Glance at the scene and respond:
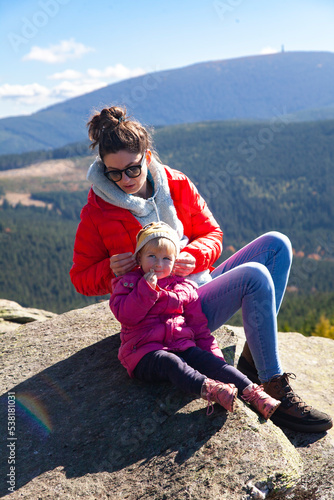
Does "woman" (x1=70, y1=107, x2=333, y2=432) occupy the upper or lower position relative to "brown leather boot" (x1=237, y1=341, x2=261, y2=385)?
upper

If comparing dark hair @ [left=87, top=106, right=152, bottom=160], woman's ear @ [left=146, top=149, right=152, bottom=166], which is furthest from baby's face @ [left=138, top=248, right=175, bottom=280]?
woman's ear @ [left=146, top=149, right=152, bottom=166]

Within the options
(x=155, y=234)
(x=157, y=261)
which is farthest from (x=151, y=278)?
(x=155, y=234)

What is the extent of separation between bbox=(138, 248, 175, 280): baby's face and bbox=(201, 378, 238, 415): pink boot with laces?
3.29ft

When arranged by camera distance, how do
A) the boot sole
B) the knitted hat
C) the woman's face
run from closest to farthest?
1. the knitted hat
2. the boot sole
3. the woman's face

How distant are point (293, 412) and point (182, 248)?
1.87 metres

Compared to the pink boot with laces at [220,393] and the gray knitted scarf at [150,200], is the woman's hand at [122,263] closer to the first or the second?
the gray knitted scarf at [150,200]

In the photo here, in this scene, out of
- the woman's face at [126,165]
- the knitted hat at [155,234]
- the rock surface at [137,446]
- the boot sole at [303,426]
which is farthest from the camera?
the woman's face at [126,165]

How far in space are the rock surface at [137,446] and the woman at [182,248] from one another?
523 mm

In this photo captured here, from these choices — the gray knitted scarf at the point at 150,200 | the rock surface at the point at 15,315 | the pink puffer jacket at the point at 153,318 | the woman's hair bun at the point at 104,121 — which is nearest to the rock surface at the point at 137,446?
the pink puffer jacket at the point at 153,318

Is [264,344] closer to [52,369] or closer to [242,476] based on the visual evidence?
[242,476]

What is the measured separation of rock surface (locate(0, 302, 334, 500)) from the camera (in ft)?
10.7

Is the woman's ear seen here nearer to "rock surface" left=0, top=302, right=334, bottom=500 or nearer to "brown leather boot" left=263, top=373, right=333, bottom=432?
"rock surface" left=0, top=302, right=334, bottom=500

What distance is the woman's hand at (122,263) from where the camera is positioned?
4005 mm

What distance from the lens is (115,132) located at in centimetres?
405
